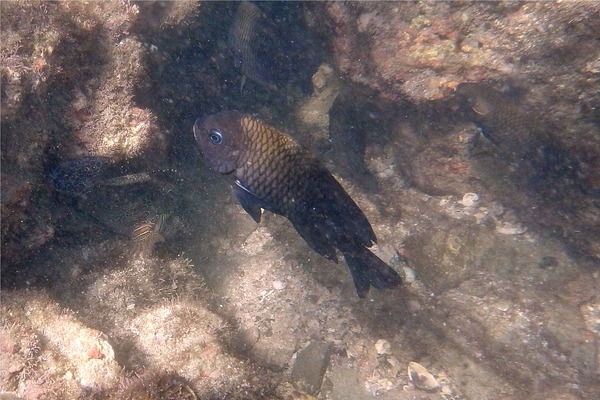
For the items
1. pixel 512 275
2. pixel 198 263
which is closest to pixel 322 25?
pixel 198 263

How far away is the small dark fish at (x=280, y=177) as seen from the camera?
125 inches

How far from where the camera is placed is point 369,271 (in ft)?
12.2

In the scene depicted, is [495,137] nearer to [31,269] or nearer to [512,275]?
[512,275]

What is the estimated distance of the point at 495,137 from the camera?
471cm

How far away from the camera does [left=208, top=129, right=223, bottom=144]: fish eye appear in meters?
3.18

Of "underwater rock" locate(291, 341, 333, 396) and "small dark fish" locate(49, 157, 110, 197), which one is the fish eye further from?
"underwater rock" locate(291, 341, 333, 396)

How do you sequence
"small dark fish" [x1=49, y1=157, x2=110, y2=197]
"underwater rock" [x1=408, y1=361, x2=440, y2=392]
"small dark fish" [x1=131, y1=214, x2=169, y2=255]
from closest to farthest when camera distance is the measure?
"small dark fish" [x1=49, y1=157, x2=110, y2=197], "small dark fish" [x1=131, y1=214, x2=169, y2=255], "underwater rock" [x1=408, y1=361, x2=440, y2=392]

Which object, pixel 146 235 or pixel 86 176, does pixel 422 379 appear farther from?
pixel 86 176

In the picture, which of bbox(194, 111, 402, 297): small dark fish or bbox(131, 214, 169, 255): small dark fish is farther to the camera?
bbox(131, 214, 169, 255): small dark fish

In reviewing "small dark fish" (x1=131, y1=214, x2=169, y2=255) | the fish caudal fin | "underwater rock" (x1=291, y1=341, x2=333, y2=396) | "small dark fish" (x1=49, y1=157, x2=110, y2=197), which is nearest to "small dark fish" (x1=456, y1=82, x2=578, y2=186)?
the fish caudal fin

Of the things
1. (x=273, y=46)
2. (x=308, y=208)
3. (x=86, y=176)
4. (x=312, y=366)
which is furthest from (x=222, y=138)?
(x=273, y=46)

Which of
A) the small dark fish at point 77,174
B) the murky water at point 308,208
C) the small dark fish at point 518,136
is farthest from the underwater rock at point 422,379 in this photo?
the small dark fish at point 77,174

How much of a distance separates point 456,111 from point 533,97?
2.64 ft

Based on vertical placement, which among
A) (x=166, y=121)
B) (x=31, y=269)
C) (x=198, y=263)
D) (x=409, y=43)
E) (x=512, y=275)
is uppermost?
(x=409, y=43)
